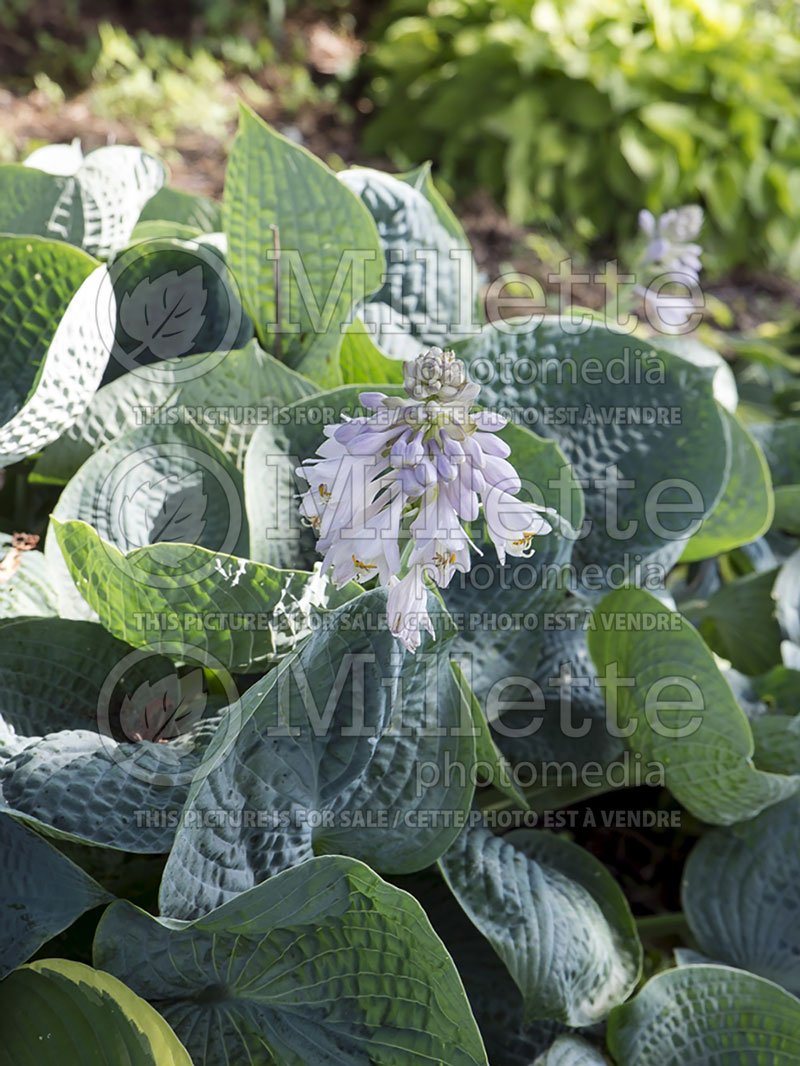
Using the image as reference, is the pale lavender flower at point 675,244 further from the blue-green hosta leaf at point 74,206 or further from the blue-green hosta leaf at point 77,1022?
the blue-green hosta leaf at point 77,1022

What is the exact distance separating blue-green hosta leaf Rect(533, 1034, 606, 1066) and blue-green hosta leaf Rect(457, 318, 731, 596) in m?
0.43

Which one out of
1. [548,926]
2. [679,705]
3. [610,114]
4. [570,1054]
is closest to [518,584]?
[679,705]

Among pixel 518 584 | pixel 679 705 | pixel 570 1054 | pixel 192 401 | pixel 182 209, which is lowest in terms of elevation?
pixel 570 1054

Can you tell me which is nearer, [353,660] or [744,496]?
[353,660]

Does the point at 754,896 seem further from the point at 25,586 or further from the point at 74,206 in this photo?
the point at 74,206

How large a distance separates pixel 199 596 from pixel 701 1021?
1.99ft

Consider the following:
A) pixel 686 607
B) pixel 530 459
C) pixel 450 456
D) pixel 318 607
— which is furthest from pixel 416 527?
pixel 686 607

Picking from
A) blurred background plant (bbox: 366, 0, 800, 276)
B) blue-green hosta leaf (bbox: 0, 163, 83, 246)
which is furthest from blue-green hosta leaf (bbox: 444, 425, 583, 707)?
blurred background plant (bbox: 366, 0, 800, 276)

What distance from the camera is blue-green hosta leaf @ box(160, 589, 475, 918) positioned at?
0.73 m

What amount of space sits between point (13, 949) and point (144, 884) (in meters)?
0.14

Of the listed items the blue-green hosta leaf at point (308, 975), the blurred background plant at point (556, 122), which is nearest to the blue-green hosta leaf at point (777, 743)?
the blue-green hosta leaf at point (308, 975)

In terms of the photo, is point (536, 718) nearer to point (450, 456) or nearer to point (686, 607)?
point (686, 607)

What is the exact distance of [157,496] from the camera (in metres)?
0.95

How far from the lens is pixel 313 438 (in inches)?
36.8
